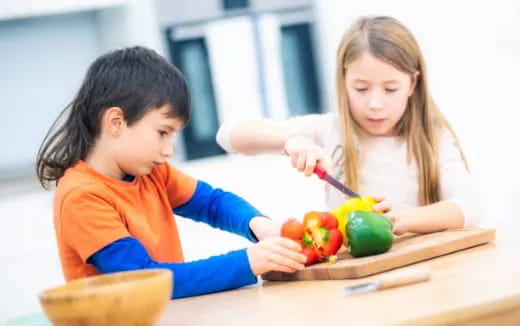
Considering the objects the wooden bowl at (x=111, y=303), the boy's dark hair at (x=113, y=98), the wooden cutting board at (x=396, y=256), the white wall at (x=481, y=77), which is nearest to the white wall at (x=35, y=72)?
the white wall at (x=481, y=77)

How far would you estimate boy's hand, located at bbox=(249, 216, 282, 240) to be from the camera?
1521 millimetres

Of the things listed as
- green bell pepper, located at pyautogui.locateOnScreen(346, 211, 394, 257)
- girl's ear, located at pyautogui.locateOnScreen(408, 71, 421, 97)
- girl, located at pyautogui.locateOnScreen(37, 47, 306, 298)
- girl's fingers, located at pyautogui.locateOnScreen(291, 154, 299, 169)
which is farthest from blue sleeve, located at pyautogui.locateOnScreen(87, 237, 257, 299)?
girl's ear, located at pyautogui.locateOnScreen(408, 71, 421, 97)

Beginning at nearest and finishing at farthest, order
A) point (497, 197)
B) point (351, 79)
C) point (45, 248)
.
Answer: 1. point (351, 79)
2. point (45, 248)
3. point (497, 197)

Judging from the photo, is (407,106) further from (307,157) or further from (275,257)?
(275,257)

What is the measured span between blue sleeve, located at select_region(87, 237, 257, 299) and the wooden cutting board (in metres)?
0.08

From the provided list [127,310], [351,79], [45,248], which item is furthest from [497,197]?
[127,310]

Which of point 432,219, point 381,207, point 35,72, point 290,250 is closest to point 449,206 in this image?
point 432,219

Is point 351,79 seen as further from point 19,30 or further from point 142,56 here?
point 19,30

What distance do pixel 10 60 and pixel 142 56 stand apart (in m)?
2.49

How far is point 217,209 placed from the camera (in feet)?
5.38

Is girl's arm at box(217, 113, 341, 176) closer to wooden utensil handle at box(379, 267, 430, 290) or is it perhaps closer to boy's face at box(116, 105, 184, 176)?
boy's face at box(116, 105, 184, 176)

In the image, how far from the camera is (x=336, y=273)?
4.16 feet

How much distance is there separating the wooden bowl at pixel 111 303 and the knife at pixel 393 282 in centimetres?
30

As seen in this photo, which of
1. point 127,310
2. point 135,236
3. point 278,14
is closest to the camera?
point 127,310
